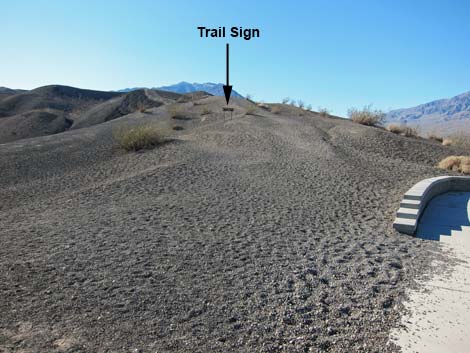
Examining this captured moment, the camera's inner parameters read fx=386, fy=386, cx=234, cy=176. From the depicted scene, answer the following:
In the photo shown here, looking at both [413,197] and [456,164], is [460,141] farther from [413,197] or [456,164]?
[413,197]

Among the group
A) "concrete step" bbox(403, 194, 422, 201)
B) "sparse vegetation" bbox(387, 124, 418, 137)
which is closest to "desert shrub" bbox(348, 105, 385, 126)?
"sparse vegetation" bbox(387, 124, 418, 137)

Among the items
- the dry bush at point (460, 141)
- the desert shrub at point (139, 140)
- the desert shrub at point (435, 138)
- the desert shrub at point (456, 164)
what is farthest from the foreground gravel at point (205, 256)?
the desert shrub at point (435, 138)

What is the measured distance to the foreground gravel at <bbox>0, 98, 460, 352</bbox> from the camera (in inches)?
140

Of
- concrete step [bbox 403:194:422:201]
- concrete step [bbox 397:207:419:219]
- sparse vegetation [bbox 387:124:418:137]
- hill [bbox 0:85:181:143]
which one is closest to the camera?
concrete step [bbox 397:207:419:219]

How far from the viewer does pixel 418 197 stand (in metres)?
7.64

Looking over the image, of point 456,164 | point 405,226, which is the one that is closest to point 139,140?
point 405,226

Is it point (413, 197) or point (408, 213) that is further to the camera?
point (413, 197)

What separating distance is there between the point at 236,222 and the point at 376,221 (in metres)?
2.58

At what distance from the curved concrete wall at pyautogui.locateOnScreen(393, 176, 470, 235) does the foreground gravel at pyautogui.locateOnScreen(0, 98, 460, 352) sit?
263 millimetres

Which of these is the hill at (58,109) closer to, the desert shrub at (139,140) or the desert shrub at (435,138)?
the desert shrub at (139,140)

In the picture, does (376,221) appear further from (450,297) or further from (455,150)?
(455,150)

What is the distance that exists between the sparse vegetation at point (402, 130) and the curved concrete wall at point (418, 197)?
10643mm

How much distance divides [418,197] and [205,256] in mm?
4746

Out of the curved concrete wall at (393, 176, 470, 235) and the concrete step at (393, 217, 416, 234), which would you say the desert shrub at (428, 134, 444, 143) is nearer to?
the curved concrete wall at (393, 176, 470, 235)
